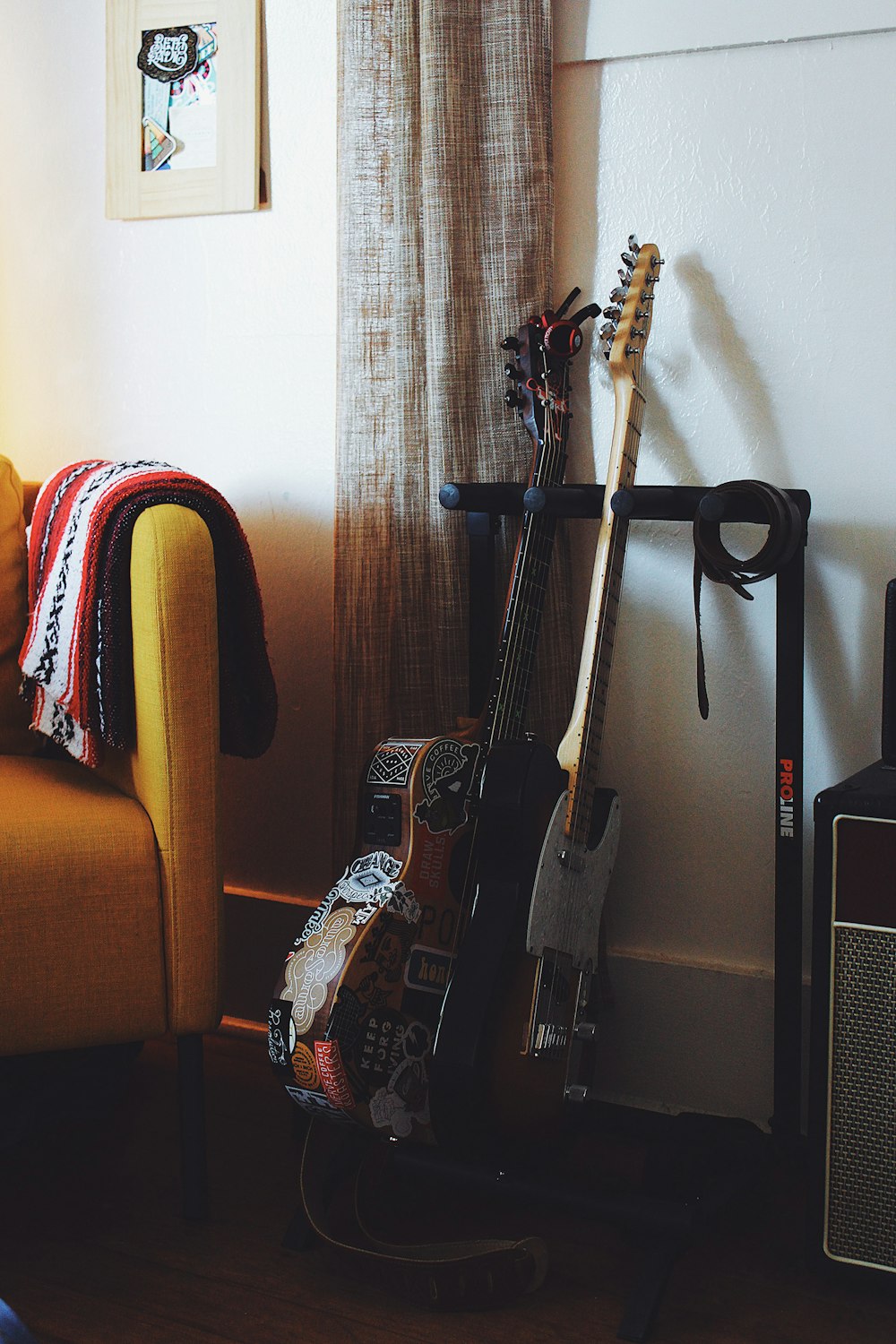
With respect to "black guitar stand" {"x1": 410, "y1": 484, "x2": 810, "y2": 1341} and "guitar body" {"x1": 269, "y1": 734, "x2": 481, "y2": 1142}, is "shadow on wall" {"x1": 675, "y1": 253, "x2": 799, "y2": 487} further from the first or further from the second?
"guitar body" {"x1": 269, "y1": 734, "x2": 481, "y2": 1142}

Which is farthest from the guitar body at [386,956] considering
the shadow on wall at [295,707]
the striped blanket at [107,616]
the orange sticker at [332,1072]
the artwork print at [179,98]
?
the artwork print at [179,98]

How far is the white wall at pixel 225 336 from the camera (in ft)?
5.57

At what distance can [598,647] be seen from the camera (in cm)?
129

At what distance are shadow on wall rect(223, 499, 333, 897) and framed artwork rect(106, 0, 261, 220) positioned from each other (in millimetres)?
479

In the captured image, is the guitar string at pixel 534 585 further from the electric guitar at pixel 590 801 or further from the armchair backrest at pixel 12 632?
the armchair backrest at pixel 12 632

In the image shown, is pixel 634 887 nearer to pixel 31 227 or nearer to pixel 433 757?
pixel 433 757

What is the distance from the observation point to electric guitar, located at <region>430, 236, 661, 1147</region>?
3.89 feet

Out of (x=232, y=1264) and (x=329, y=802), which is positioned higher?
(x=329, y=802)

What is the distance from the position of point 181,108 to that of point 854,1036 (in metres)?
1.57

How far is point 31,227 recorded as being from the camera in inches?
75.4

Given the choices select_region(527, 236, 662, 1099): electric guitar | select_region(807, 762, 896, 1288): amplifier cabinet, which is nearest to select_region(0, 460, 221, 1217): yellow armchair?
select_region(527, 236, 662, 1099): electric guitar

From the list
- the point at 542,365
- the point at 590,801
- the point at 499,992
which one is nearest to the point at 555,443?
the point at 542,365

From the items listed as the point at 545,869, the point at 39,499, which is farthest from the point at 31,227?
the point at 545,869

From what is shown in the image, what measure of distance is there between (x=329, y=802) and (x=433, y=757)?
20.1 inches
